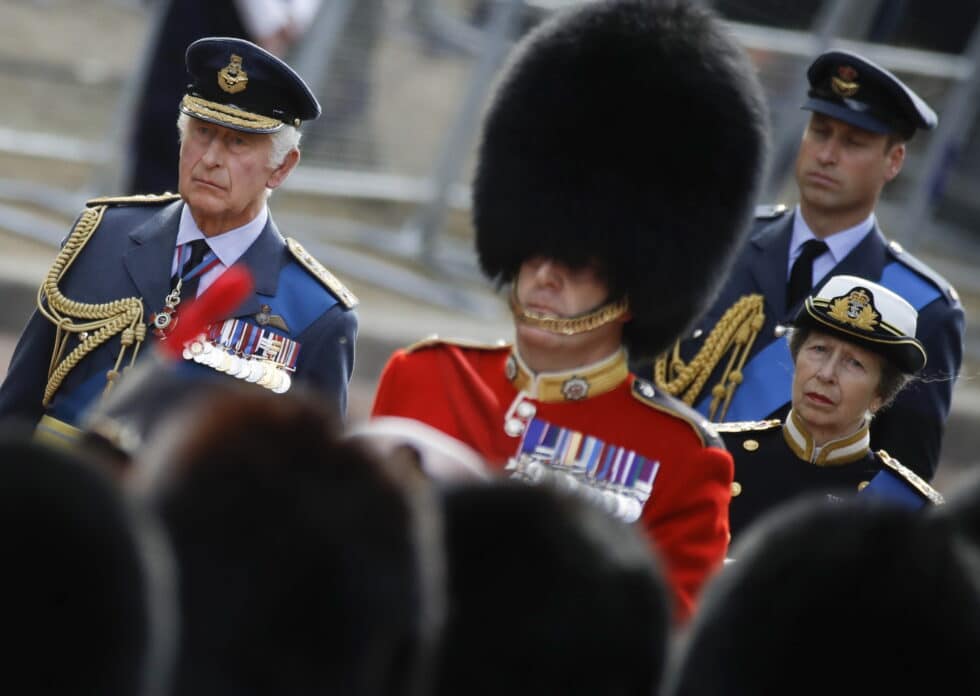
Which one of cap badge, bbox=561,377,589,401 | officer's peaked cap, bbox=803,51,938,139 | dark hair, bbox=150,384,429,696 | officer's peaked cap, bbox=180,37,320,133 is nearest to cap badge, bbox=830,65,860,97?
officer's peaked cap, bbox=803,51,938,139

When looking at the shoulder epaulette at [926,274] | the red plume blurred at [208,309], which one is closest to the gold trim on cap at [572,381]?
the red plume blurred at [208,309]

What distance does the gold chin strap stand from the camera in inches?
120

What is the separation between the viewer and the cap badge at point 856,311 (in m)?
3.80

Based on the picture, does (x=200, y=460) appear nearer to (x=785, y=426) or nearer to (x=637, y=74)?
(x=637, y=74)

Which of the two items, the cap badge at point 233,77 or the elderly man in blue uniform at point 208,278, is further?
the cap badge at point 233,77

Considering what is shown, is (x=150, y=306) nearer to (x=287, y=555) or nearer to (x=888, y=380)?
(x=888, y=380)

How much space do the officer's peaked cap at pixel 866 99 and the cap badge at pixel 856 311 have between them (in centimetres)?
72

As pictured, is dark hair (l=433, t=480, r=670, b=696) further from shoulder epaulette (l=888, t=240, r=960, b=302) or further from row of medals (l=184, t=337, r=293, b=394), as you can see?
shoulder epaulette (l=888, t=240, r=960, b=302)

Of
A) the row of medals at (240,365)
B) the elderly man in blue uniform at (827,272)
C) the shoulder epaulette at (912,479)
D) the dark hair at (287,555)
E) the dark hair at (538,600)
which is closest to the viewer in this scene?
the dark hair at (287,555)

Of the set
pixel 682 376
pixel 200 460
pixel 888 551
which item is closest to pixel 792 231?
pixel 682 376

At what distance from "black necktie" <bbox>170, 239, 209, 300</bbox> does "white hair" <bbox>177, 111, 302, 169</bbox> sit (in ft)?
0.71

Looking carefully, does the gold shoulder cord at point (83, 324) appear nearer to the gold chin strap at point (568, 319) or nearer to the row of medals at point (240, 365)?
the row of medals at point (240, 365)

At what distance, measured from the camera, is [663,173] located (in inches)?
128

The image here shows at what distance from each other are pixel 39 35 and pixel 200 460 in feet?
21.9
